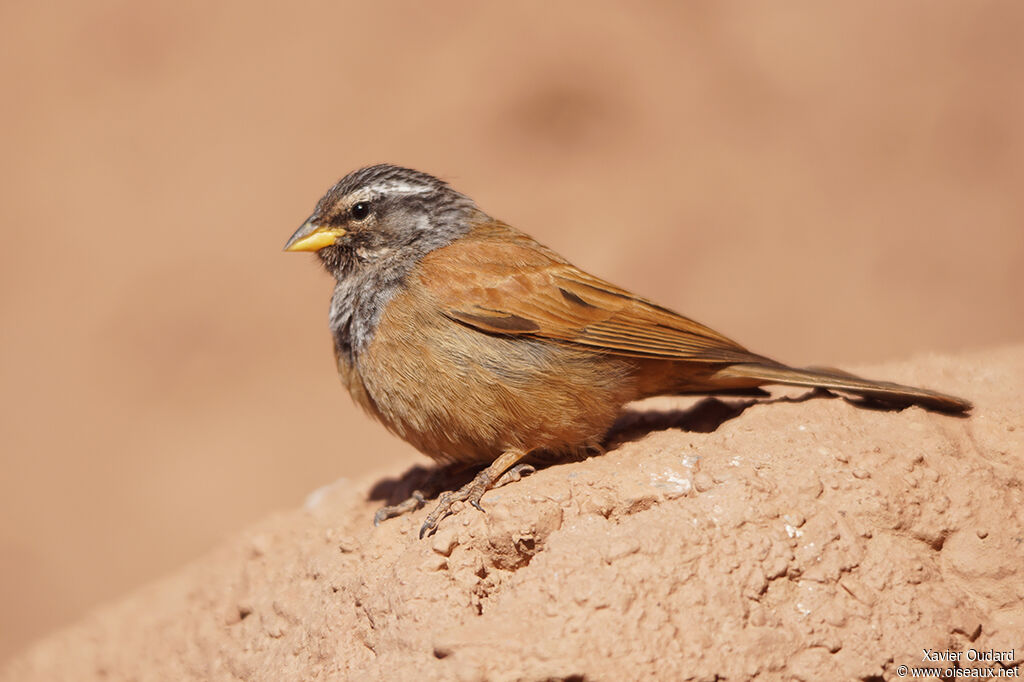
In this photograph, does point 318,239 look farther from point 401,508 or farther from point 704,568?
point 704,568

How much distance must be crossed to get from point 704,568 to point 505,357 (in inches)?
57.8

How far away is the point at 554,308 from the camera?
5.02 metres

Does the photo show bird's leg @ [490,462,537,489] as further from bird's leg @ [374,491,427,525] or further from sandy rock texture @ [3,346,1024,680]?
bird's leg @ [374,491,427,525]

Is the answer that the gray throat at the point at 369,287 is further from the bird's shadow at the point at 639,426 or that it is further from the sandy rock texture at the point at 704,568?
the sandy rock texture at the point at 704,568

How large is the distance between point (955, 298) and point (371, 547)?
34.3 feet

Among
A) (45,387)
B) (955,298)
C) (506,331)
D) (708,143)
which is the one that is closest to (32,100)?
(45,387)

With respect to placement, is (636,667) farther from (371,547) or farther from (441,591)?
(371,547)

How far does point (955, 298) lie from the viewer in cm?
1274

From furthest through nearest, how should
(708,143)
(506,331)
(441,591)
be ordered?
(708,143)
(506,331)
(441,591)

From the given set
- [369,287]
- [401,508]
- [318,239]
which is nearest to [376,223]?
[318,239]

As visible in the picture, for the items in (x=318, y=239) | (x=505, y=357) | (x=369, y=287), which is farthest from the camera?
(x=318, y=239)

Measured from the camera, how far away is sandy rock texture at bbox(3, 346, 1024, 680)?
3674 millimetres

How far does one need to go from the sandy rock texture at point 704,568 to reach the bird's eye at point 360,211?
176cm

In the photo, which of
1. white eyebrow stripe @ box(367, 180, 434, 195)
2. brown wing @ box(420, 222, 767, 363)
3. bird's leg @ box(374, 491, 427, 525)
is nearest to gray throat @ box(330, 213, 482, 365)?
brown wing @ box(420, 222, 767, 363)
